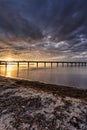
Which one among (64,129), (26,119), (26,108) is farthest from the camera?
(26,108)

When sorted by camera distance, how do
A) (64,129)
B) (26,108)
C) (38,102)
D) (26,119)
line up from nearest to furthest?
(64,129), (26,119), (26,108), (38,102)

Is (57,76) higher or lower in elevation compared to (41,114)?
lower

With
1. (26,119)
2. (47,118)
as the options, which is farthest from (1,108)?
(47,118)

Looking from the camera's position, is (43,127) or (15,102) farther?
(15,102)

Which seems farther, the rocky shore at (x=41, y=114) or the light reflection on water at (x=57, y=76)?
the light reflection on water at (x=57, y=76)

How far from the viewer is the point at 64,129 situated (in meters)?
3.78

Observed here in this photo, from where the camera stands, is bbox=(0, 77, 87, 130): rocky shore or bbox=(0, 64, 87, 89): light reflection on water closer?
bbox=(0, 77, 87, 130): rocky shore

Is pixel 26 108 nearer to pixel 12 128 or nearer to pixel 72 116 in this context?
pixel 12 128

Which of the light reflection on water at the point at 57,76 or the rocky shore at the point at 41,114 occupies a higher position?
the rocky shore at the point at 41,114

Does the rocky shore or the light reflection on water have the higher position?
the rocky shore

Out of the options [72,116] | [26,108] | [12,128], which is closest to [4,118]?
[12,128]

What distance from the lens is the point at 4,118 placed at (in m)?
4.35

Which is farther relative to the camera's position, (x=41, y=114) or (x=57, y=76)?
(x=57, y=76)

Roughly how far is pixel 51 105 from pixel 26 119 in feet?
4.96
